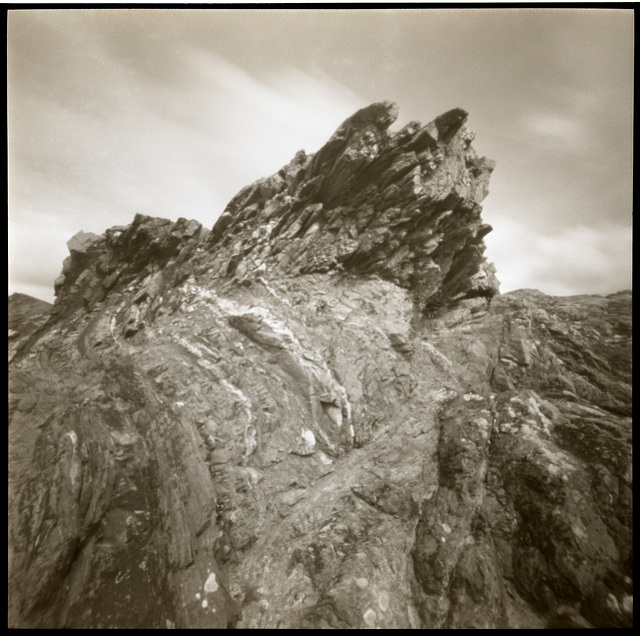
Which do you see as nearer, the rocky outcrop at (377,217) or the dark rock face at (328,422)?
the dark rock face at (328,422)

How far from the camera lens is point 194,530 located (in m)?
8.38

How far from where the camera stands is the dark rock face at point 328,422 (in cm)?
752

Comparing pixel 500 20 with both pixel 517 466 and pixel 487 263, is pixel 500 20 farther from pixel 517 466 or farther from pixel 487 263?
pixel 517 466

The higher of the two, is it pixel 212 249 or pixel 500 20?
pixel 500 20

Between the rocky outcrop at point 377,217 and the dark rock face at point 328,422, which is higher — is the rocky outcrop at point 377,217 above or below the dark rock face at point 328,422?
above

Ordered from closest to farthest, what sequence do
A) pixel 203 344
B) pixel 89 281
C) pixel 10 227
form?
pixel 10 227
pixel 203 344
pixel 89 281

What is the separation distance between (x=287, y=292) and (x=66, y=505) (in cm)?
916

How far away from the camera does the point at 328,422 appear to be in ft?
34.8

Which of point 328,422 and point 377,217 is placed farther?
point 377,217

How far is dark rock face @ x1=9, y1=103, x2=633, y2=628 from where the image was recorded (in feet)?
24.7

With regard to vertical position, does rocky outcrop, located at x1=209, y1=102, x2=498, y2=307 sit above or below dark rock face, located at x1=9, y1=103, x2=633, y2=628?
above

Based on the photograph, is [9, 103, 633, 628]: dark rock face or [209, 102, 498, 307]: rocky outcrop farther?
[209, 102, 498, 307]: rocky outcrop

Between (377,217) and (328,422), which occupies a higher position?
(377,217)

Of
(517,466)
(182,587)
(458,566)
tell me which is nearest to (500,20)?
(517,466)
